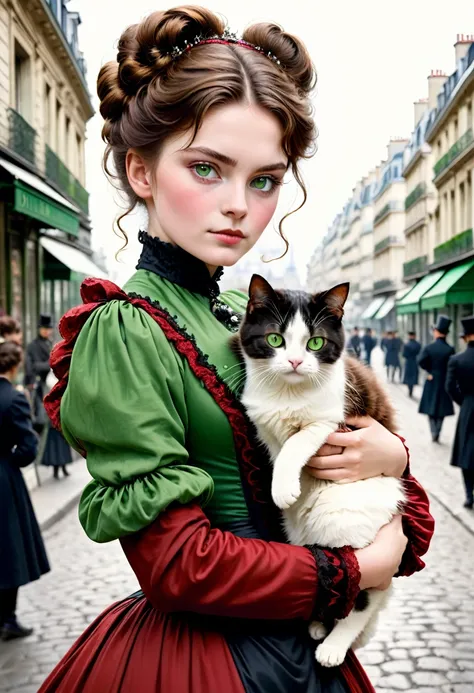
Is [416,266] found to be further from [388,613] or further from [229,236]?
[229,236]

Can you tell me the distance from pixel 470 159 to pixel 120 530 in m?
28.5

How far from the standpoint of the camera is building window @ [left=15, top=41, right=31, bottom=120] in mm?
16969

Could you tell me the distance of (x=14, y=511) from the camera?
5594 millimetres

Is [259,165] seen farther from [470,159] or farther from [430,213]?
[430,213]

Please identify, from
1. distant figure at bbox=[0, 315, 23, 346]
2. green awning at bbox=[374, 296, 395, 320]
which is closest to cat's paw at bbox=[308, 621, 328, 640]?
distant figure at bbox=[0, 315, 23, 346]

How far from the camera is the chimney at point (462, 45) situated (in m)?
30.0

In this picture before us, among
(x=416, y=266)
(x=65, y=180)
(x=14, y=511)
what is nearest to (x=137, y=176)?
(x=14, y=511)

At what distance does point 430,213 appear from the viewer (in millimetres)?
39344

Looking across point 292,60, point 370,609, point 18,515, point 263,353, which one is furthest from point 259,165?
point 18,515

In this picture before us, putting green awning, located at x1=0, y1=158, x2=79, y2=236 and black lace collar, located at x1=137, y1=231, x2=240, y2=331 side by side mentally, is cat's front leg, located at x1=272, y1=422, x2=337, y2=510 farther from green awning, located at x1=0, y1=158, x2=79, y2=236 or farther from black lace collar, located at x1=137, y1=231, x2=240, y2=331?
green awning, located at x1=0, y1=158, x2=79, y2=236

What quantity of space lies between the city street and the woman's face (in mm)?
3553

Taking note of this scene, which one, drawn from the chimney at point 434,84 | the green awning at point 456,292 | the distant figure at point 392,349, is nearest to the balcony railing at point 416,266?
the chimney at point 434,84

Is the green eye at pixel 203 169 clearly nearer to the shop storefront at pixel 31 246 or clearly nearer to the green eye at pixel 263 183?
the green eye at pixel 263 183

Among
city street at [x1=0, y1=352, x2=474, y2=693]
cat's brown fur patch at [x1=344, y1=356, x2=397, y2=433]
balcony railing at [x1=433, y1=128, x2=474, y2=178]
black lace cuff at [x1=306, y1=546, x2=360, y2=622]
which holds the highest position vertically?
balcony railing at [x1=433, y1=128, x2=474, y2=178]
